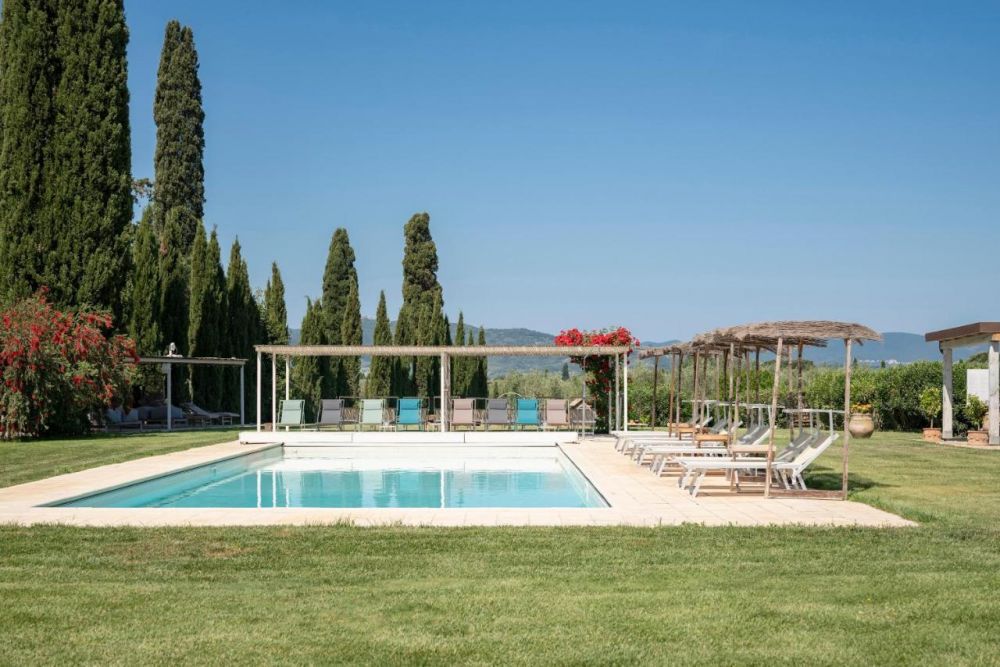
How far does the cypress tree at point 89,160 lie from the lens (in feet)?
65.3

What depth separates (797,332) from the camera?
9789 mm

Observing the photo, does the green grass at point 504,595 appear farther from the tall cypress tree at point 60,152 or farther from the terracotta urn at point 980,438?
the tall cypress tree at point 60,152

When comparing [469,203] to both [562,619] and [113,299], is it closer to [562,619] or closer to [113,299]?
[113,299]

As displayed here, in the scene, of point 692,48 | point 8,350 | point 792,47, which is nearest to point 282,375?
point 8,350

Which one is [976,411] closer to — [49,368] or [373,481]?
[373,481]

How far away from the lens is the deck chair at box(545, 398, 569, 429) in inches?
782

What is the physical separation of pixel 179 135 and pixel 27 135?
1237 centimetres

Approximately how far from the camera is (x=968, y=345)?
19625 mm

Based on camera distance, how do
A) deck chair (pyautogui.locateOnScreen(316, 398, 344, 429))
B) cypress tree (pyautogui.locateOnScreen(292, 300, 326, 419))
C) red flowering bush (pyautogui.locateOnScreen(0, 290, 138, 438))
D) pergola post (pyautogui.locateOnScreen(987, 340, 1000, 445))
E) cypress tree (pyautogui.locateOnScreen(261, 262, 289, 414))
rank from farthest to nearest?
cypress tree (pyautogui.locateOnScreen(261, 262, 289, 414)), cypress tree (pyautogui.locateOnScreen(292, 300, 326, 419)), deck chair (pyautogui.locateOnScreen(316, 398, 344, 429)), pergola post (pyautogui.locateOnScreen(987, 340, 1000, 445)), red flowering bush (pyautogui.locateOnScreen(0, 290, 138, 438))

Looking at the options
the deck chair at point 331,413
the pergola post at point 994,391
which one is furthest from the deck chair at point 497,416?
the pergola post at point 994,391

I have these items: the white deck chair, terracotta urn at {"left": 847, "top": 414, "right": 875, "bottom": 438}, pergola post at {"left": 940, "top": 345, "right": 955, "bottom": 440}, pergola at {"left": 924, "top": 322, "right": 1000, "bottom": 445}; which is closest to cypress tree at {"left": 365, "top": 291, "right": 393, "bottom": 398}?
terracotta urn at {"left": 847, "top": 414, "right": 875, "bottom": 438}

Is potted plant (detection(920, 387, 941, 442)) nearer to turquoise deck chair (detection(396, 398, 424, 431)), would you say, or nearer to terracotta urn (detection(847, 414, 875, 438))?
terracotta urn (detection(847, 414, 875, 438))

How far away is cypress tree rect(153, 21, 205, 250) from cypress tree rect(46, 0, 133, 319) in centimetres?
1120

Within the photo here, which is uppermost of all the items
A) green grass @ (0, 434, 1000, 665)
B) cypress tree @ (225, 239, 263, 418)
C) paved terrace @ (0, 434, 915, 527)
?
cypress tree @ (225, 239, 263, 418)
